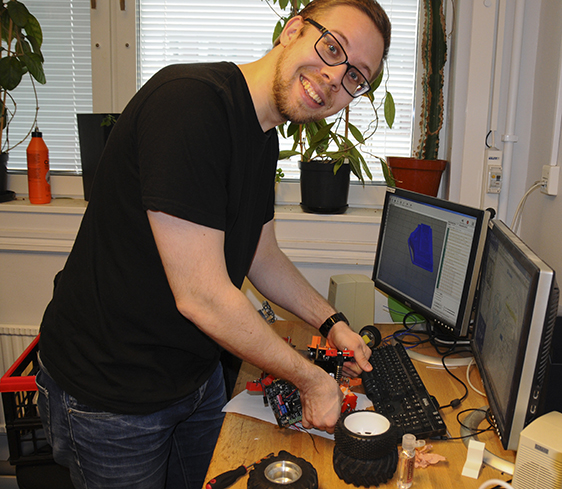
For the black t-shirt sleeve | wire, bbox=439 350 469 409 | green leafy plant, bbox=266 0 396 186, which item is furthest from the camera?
green leafy plant, bbox=266 0 396 186

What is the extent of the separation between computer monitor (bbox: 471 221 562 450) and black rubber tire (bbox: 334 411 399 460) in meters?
0.20

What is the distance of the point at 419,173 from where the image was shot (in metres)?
1.96

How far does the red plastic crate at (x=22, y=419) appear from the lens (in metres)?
1.52

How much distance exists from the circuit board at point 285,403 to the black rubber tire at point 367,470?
0.18m

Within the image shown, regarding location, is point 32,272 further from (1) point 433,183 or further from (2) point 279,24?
(1) point 433,183

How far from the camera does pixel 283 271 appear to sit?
142 cm

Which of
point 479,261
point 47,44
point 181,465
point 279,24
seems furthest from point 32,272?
point 479,261

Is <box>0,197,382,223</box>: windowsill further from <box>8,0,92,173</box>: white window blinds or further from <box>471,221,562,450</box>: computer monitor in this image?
<box>471,221,562,450</box>: computer monitor

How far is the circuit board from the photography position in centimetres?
107

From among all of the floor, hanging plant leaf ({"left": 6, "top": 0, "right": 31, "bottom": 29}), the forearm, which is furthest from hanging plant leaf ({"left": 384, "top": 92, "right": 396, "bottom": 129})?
the floor

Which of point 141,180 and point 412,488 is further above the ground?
point 141,180

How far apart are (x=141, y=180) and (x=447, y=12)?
5.43 ft

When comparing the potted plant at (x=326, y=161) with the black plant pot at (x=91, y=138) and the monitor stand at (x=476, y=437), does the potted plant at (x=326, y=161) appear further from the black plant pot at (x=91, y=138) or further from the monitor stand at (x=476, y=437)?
the monitor stand at (x=476, y=437)

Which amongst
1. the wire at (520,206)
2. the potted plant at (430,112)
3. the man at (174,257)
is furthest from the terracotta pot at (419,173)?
the man at (174,257)
